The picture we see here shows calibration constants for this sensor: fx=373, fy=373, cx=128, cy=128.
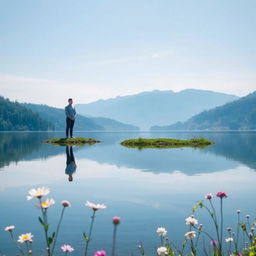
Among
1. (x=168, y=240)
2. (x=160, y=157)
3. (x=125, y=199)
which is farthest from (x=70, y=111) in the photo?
(x=168, y=240)

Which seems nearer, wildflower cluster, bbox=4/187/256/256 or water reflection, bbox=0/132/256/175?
wildflower cluster, bbox=4/187/256/256

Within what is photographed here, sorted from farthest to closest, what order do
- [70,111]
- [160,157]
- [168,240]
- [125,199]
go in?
[70,111], [160,157], [125,199], [168,240]

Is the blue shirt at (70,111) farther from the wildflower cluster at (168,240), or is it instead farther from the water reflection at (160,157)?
the wildflower cluster at (168,240)

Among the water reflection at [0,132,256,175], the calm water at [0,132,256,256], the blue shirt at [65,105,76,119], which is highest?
the blue shirt at [65,105,76,119]

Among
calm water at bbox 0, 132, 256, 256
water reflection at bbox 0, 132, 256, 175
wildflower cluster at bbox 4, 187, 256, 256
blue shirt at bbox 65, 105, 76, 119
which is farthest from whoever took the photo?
blue shirt at bbox 65, 105, 76, 119

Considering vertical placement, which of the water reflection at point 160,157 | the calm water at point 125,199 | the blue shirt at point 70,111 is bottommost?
the calm water at point 125,199

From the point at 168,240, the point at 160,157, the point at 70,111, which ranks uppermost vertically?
the point at 70,111

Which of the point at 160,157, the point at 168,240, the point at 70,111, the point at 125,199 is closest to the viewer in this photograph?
the point at 168,240

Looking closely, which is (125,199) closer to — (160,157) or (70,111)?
(160,157)

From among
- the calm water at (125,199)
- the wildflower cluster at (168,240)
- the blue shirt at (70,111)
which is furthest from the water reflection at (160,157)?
the wildflower cluster at (168,240)

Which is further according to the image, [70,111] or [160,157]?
[70,111]

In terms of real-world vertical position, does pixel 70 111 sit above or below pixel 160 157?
above

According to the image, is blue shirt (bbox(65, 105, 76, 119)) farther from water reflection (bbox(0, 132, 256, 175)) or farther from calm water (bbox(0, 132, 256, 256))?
calm water (bbox(0, 132, 256, 256))

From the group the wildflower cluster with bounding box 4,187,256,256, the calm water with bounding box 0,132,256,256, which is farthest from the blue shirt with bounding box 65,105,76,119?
the wildflower cluster with bounding box 4,187,256,256
